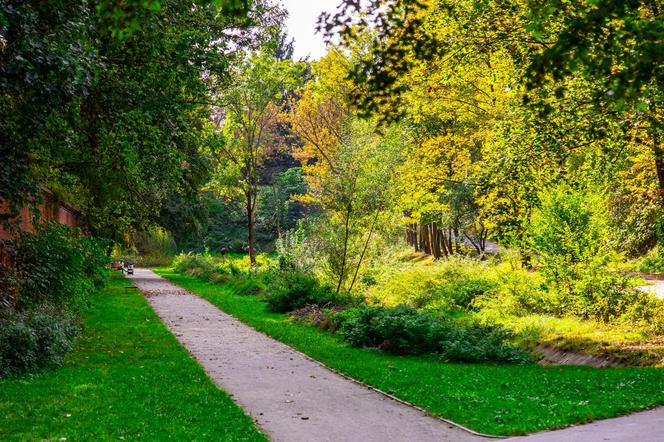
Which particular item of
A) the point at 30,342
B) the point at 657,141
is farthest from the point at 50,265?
the point at 657,141

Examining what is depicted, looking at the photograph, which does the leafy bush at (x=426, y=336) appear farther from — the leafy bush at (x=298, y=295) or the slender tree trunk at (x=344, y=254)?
the slender tree trunk at (x=344, y=254)

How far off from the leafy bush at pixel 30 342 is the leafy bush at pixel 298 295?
794 cm

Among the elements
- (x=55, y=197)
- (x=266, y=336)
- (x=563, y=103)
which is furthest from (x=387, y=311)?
(x=55, y=197)


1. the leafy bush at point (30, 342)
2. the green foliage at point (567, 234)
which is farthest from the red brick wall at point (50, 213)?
the green foliage at point (567, 234)

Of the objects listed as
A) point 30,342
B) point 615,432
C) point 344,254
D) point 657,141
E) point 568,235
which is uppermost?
point 657,141

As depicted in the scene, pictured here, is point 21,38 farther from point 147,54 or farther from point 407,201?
point 407,201

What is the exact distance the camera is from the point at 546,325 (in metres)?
12.8

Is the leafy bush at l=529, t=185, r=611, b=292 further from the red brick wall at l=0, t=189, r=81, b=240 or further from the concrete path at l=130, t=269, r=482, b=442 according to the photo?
the red brick wall at l=0, t=189, r=81, b=240

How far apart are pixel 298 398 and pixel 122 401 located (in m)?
2.26

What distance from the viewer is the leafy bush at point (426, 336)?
10938 millimetres

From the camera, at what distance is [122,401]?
7.60m

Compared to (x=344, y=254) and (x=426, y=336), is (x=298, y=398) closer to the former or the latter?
(x=426, y=336)

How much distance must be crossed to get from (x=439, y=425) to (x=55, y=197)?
55.3 ft

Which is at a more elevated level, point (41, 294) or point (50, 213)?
point (50, 213)
